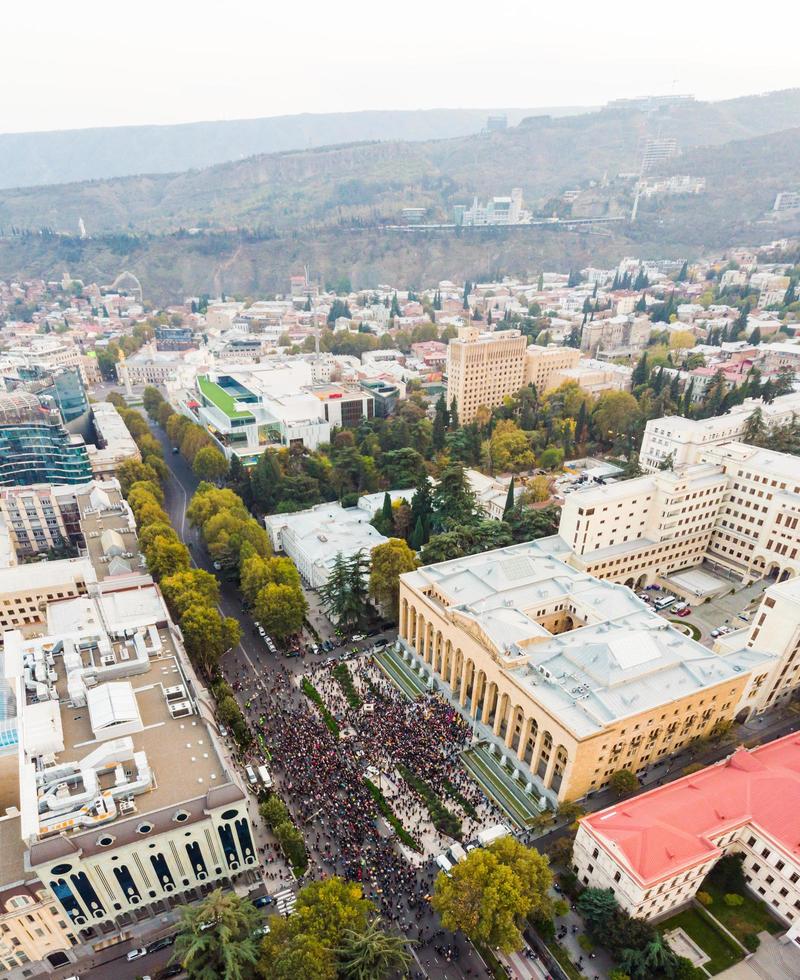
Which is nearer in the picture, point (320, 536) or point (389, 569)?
point (389, 569)

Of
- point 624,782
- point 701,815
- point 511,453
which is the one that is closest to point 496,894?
point 624,782

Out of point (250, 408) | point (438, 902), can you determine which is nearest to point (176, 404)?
point (250, 408)

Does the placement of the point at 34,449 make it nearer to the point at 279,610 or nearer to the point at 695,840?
the point at 279,610

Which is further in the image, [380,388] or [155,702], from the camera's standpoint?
[380,388]

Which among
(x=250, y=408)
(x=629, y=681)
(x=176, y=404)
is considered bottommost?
(x=176, y=404)

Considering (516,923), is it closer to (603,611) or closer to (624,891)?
(624,891)

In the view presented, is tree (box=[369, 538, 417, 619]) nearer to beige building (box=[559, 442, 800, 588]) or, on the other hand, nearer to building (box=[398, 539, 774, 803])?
building (box=[398, 539, 774, 803])
